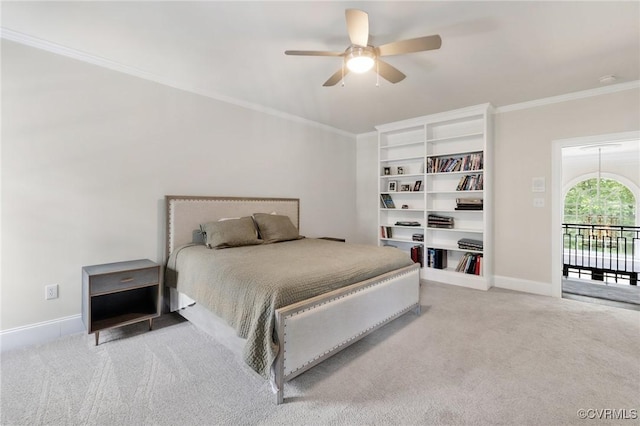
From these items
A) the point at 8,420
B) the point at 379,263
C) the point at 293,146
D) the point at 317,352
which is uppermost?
the point at 293,146

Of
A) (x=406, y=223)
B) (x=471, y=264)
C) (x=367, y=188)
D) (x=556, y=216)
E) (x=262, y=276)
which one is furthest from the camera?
(x=367, y=188)

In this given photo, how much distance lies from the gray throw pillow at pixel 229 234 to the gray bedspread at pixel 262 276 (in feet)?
0.41

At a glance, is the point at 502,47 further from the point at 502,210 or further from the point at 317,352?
the point at 317,352

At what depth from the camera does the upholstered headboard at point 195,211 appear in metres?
3.06

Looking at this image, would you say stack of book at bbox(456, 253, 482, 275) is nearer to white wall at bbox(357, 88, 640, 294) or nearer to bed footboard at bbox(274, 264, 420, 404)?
white wall at bbox(357, 88, 640, 294)

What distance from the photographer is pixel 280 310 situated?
1669mm

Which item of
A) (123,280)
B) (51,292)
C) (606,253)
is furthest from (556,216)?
(606,253)

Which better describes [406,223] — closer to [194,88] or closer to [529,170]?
[529,170]

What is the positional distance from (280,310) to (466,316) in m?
2.21

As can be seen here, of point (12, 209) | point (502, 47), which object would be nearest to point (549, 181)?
point (502, 47)

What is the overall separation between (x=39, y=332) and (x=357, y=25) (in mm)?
3396

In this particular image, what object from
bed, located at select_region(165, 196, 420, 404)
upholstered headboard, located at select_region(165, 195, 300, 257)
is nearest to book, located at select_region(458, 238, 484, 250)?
bed, located at select_region(165, 196, 420, 404)

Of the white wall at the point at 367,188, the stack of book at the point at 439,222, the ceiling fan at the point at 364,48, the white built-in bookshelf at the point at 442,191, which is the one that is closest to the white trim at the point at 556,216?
the white built-in bookshelf at the point at 442,191

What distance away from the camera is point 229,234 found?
9.85ft
